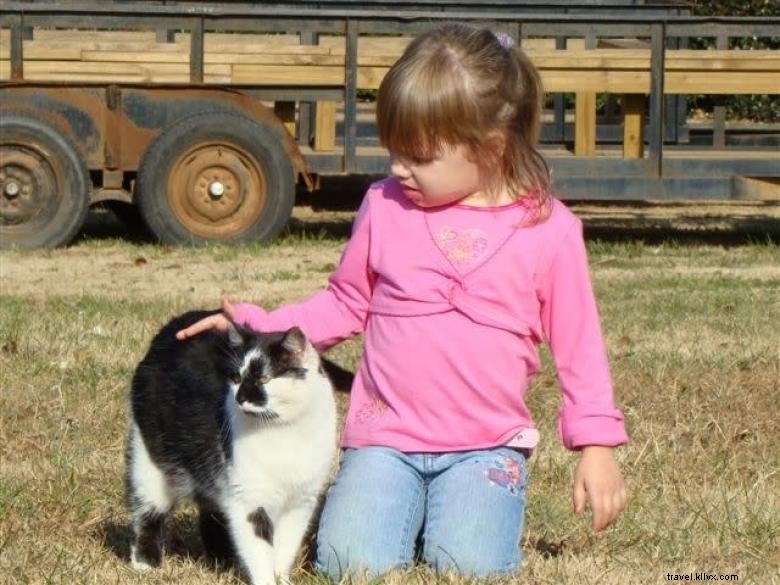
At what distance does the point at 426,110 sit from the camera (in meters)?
4.39

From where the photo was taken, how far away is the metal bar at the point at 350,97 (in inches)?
475

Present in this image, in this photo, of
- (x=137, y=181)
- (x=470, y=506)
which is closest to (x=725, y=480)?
(x=470, y=506)

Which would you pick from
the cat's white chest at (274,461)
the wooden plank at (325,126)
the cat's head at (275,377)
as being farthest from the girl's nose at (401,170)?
the wooden plank at (325,126)

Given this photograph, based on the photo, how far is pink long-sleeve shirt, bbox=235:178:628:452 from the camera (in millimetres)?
4520

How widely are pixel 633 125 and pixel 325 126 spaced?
7.39ft

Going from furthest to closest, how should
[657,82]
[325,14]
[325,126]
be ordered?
1. [325,126]
2. [657,82]
3. [325,14]

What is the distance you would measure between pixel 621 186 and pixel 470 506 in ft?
27.1

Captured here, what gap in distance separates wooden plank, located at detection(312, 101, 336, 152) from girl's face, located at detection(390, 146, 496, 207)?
8.05 meters

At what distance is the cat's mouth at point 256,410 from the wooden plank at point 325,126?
8455 mm

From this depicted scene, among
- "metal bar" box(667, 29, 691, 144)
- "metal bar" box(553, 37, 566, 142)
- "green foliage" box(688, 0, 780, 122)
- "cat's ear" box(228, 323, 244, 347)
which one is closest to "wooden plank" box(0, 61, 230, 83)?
"metal bar" box(553, 37, 566, 142)

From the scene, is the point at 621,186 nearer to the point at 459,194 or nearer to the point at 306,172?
the point at 306,172

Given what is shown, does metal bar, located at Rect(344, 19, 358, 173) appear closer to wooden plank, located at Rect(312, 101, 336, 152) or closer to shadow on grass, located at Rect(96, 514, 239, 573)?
wooden plank, located at Rect(312, 101, 336, 152)

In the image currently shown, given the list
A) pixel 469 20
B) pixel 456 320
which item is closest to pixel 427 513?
pixel 456 320

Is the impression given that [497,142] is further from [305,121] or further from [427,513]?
[305,121]
